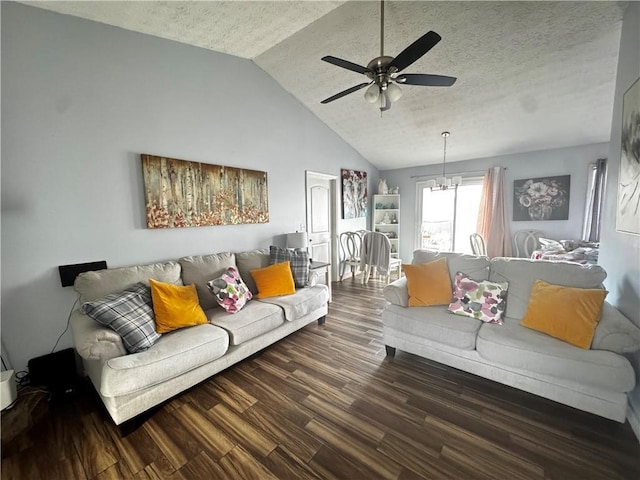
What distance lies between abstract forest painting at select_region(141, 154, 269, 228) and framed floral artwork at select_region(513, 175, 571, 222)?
4291mm

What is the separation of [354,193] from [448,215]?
2.02 metres

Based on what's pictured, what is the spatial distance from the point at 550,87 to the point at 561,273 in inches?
90.8

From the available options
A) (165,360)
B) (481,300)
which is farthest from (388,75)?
(165,360)

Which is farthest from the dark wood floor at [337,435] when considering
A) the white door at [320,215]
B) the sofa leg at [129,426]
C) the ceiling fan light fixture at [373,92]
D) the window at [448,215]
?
the window at [448,215]

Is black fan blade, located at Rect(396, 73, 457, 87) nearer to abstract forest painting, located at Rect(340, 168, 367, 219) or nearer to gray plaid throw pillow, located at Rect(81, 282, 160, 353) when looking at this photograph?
gray plaid throw pillow, located at Rect(81, 282, 160, 353)

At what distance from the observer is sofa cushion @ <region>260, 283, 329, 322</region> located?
2.51 metres

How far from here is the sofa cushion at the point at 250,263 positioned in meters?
2.85

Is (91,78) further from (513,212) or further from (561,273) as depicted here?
(513,212)

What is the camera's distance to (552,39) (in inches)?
91.0

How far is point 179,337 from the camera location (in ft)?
6.15

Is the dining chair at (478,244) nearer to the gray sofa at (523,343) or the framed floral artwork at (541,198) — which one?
the framed floral artwork at (541,198)

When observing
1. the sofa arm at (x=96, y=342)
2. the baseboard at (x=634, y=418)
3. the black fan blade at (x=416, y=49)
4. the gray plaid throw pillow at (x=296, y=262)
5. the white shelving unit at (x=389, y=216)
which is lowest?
the baseboard at (x=634, y=418)

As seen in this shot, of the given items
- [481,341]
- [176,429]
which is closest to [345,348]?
[481,341]

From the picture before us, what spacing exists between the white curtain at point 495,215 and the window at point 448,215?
224 millimetres
